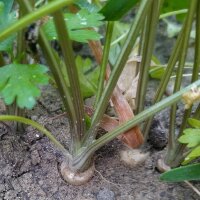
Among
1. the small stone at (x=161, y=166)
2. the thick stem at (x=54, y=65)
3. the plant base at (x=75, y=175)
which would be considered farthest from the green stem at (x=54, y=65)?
the small stone at (x=161, y=166)

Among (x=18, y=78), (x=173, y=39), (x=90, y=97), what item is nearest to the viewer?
(x=18, y=78)

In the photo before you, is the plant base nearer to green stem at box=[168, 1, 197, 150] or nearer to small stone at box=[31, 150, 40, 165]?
small stone at box=[31, 150, 40, 165]

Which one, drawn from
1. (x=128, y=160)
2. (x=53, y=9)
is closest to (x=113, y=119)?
(x=128, y=160)

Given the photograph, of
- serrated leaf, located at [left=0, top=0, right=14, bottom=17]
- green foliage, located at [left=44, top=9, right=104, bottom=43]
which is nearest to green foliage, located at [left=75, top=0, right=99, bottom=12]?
green foliage, located at [left=44, top=9, right=104, bottom=43]

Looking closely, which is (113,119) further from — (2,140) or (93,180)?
(2,140)

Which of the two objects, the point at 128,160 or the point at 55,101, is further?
the point at 55,101

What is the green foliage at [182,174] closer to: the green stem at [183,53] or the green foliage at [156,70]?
the green stem at [183,53]

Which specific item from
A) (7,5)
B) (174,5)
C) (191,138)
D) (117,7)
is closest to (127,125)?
(191,138)
